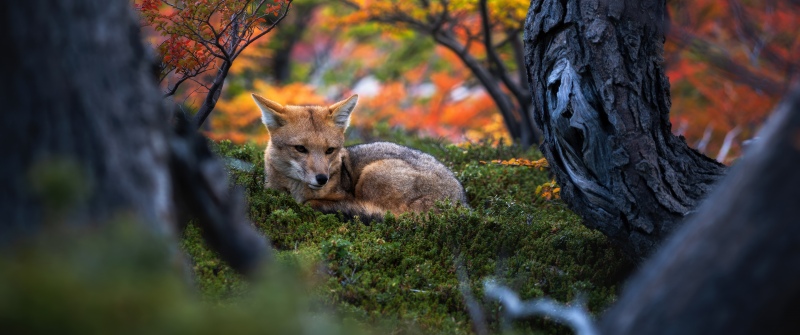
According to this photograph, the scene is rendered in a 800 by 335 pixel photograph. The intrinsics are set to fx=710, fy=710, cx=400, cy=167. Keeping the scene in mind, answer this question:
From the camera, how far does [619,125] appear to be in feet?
16.5

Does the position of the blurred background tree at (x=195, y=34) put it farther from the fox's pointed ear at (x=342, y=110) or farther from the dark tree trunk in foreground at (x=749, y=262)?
the dark tree trunk in foreground at (x=749, y=262)

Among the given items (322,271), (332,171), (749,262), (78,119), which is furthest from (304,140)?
(749,262)

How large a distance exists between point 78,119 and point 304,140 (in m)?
4.74

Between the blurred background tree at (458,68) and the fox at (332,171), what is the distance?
2.54 m

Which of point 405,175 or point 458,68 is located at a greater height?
point 458,68

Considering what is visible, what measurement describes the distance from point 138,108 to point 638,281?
7.08 ft

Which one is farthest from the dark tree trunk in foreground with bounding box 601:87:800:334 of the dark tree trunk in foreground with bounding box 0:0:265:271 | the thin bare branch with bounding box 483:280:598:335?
the dark tree trunk in foreground with bounding box 0:0:265:271

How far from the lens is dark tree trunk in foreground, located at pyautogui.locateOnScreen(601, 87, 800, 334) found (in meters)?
2.50

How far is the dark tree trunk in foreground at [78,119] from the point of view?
2662mm

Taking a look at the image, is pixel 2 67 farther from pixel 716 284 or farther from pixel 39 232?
pixel 716 284

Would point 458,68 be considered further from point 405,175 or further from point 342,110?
point 405,175

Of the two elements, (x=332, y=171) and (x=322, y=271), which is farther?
(x=332, y=171)

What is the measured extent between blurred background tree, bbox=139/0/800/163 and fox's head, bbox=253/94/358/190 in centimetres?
244


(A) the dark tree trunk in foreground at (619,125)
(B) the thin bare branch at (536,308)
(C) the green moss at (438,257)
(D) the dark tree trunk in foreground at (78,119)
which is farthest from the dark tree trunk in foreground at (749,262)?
(A) the dark tree trunk in foreground at (619,125)
